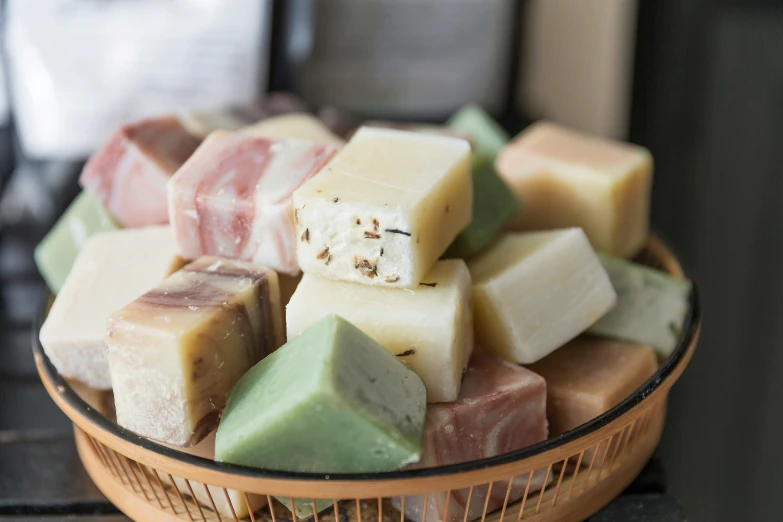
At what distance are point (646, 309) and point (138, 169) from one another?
0.60 meters

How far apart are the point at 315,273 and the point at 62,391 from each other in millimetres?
253

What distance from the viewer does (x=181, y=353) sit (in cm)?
62

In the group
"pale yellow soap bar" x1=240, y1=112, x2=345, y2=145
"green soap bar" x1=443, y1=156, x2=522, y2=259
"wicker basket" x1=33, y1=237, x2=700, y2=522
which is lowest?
"wicker basket" x1=33, y1=237, x2=700, y2=522

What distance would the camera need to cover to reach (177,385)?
2.08 ft

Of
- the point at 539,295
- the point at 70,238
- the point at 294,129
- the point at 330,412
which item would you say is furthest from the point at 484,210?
the point at 70,238

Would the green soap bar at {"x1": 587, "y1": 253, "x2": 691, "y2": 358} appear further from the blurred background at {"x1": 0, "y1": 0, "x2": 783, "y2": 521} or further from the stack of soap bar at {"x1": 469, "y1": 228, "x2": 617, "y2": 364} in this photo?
the blurred background at {"x1": 0, "y1": 0, "x2": 783, "y2": 521}

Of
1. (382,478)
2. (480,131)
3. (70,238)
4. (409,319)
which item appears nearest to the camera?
(382,478)

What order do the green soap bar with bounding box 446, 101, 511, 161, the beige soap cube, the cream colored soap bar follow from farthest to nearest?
the green soap bar with bounding box 446, 101, 511, 161, the beige soap cube, the cream colored soap bar

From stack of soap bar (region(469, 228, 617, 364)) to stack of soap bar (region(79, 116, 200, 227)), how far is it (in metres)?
0.37

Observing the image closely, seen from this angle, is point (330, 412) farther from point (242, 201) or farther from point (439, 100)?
point (439, 100)

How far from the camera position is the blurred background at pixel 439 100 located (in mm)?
1129

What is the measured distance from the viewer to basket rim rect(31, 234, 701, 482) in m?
0.57

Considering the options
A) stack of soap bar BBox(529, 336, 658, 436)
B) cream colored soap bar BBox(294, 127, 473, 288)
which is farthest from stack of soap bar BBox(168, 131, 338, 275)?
stack of soap bar BBox(529, 336, 658, 436)

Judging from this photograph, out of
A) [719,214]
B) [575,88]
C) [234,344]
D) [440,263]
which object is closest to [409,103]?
[575,88]
